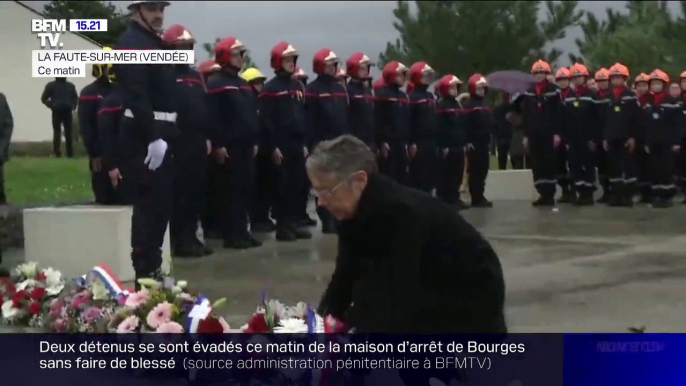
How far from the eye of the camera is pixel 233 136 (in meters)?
8.95

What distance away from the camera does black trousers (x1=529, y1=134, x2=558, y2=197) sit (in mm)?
12797

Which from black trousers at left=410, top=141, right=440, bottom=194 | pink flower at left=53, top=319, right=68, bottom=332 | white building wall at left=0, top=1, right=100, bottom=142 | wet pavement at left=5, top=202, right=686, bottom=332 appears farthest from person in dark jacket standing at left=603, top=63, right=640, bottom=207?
pink flower at left=53, top=319, right=68, bottom=332

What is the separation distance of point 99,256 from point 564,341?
3.59m

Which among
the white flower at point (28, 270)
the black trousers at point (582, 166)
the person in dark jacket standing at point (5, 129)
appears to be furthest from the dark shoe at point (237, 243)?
the black trousers at point (582, 166)

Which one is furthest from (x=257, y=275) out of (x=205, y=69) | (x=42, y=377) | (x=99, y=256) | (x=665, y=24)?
(x=665, y=24)

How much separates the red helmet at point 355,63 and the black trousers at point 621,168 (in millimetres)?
3967

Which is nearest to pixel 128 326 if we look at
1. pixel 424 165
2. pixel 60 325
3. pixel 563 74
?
pixel 60 325

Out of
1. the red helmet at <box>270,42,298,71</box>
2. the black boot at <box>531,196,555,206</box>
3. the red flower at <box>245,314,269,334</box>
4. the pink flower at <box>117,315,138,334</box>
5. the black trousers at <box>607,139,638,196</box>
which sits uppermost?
the red helmet at <box>270,42,298,71</box>

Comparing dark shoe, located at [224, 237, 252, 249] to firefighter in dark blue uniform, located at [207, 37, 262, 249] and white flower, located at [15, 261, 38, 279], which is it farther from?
white flower, located at [15, 261, 38, 279]

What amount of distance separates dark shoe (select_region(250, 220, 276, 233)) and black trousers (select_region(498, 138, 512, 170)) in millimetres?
6707

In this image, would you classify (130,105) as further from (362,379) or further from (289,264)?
(362,379)

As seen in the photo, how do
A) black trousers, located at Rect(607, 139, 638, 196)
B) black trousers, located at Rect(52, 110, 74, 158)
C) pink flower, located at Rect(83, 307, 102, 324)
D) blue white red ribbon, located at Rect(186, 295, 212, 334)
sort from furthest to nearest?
black trousers, located at Rect(607, 139, 638, 196), black trousers, located at Rect(52, 110, 74, 158), pink flower, located at Rect(83, 307, 102, 324), blue white red ribbon, located at Rect(186, 295, 212, 334)

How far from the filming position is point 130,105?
6188 mm

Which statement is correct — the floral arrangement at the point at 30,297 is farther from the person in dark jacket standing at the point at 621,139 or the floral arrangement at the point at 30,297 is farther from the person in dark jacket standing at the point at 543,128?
the person in dark jacket standing at the point at 621,139
